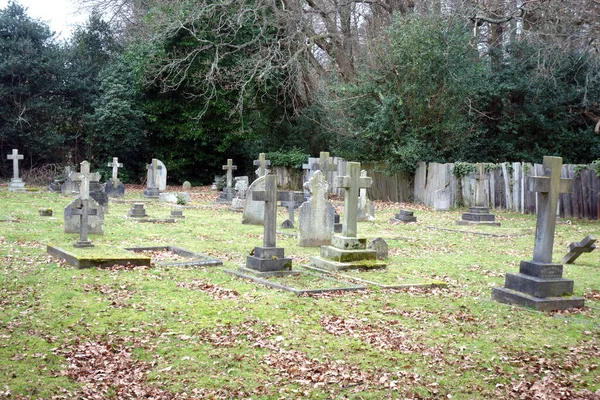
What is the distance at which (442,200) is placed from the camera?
85.5 feet

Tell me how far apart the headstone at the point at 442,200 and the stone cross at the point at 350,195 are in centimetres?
1393

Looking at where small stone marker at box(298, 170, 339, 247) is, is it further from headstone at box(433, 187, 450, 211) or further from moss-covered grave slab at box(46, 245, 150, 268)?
headstone at box(433, 187, 450, 211)

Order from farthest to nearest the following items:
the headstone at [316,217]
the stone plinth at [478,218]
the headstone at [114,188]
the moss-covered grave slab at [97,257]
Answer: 1. the headstone at [114,188]
2. the stone plinth at [478,218]
3. the headstone at [316,217]
4. the moss-covered grave slab at [97,257]

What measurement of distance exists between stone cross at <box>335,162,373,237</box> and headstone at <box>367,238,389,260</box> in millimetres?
808

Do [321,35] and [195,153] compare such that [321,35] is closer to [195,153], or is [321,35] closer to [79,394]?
[195,153]

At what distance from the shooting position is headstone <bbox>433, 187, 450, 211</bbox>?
2594 cm

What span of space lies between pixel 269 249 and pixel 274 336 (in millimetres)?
3765

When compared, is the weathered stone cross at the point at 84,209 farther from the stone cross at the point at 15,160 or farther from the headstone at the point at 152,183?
the stone cross at the point at 15,160

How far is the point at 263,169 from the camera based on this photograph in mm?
22062

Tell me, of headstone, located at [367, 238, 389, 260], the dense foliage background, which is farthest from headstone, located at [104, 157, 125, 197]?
headstone, located at [367, 238, 389, 260]

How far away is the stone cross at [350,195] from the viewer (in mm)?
12258

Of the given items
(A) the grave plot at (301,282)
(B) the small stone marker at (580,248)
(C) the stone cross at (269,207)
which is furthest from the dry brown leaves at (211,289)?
(B) the small stone marker at (580,248)

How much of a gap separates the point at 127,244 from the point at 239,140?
74.4ft

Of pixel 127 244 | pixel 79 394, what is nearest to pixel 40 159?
pixel 127 244
